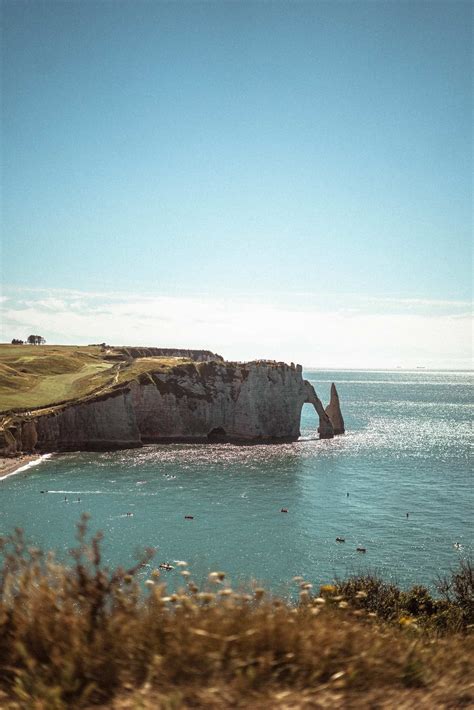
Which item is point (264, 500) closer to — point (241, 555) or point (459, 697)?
point (241, 555)

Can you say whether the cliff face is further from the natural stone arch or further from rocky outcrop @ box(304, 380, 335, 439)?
rocky outcrop @ box(304, 380, 335, 439)

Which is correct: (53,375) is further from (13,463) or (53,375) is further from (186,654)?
(186,654)

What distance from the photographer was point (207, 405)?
10306 cm

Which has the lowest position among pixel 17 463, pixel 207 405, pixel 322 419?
pixel 17 463

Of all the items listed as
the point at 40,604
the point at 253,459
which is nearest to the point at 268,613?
the point at 40,604

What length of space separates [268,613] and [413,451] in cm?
9541

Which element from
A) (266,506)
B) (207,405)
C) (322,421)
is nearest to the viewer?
(266,506)

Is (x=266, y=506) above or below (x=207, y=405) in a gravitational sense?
below

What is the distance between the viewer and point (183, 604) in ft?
21.1

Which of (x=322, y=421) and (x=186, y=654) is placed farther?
(x=322, y=421)

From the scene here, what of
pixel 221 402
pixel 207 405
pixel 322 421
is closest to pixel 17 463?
pixel 207 405

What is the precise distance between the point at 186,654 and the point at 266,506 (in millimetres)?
55149

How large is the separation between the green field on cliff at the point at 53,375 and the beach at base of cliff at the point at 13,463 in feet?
33.2

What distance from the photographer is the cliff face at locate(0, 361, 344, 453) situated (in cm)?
9412
